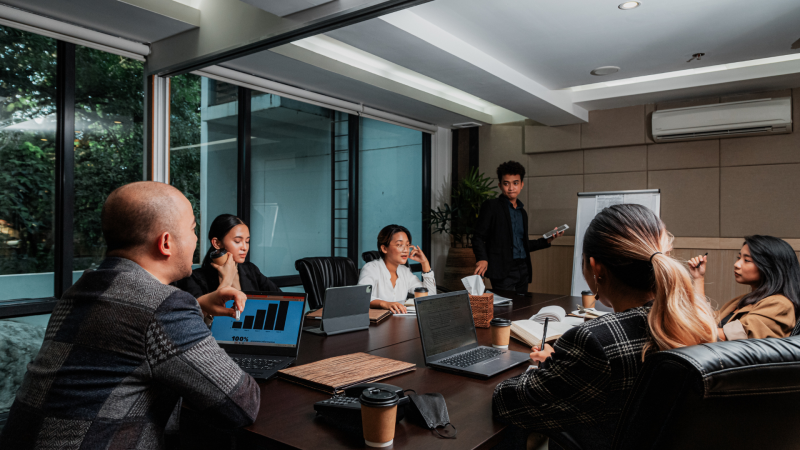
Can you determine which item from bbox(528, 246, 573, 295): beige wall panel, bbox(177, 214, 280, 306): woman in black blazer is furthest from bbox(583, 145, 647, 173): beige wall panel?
bbox(177, 214, 280, 306): woman in black blazer

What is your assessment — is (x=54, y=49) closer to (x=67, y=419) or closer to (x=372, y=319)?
(x=372, y=319)

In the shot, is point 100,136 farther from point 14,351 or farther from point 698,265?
point 698,265

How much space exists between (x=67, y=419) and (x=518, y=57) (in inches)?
157

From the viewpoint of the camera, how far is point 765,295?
7.91 feet

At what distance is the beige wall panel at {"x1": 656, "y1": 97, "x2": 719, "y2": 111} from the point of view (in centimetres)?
504

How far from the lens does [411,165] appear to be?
21.5 feet

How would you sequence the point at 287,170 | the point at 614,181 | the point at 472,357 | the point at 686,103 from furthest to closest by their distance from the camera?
the point at 614,181 < the point at 686,103 < the point at 287,170 < the point at 472,357

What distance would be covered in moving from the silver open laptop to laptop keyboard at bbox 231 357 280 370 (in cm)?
52

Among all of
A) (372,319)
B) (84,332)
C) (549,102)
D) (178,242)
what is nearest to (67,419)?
(84,332)

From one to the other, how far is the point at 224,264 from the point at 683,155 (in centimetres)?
473

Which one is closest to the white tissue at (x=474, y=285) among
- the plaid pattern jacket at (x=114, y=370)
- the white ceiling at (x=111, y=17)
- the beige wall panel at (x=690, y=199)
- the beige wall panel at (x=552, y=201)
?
the plaid pattern jacket at (x=114, y=370)

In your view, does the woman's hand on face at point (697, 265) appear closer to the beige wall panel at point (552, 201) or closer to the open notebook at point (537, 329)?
the open notebook at point (537, 329)

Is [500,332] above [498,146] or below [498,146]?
below

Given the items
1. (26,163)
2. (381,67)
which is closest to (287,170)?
(381,67)
